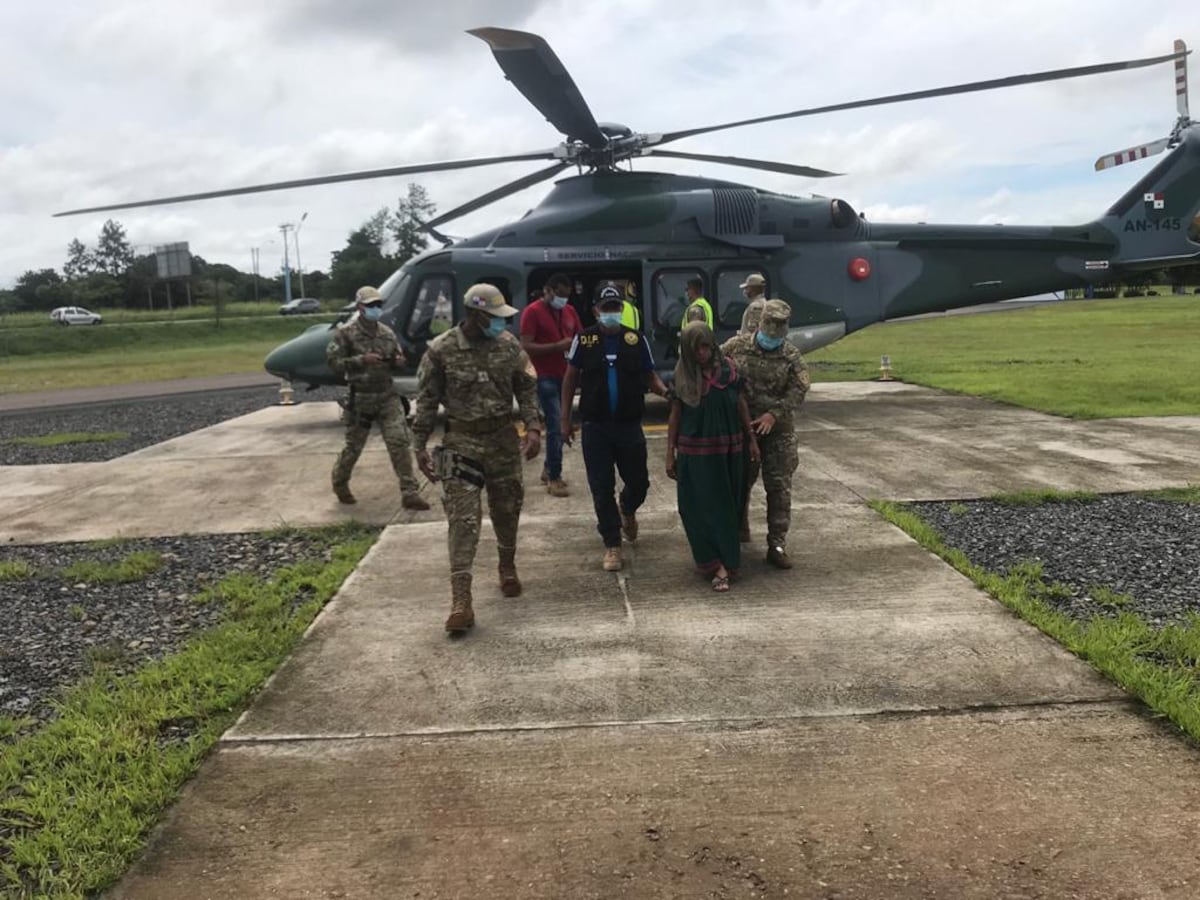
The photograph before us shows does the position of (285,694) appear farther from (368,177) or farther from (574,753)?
(368,177)

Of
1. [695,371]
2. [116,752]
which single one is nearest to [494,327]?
[695,371]

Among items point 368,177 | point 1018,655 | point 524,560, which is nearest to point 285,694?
point 524,560

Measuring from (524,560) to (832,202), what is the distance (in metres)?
8.19

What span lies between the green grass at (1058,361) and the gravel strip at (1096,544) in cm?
497

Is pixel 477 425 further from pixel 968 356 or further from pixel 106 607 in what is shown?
pixel 968 356

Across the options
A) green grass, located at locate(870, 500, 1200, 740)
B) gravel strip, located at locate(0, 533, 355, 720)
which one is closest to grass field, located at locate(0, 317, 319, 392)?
gravel strip, located at locate(0, 533, 355, 720)

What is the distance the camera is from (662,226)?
11148mm

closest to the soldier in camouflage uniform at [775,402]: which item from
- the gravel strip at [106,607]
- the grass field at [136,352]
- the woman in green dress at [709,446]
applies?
the woman in green dress at [709,446]

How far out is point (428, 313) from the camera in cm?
1103

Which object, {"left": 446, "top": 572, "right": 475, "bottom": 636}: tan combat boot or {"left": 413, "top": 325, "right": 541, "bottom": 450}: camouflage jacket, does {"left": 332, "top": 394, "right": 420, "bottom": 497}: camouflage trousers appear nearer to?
{"left": 413, "top": 325, "right": 541, "bottom": 450}: camouflage jacket

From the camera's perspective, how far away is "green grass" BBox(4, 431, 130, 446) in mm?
11469

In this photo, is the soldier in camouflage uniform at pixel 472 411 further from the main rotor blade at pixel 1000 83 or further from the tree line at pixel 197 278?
the tree line at pixel 197 278

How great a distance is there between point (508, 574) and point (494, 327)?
1.39 metres

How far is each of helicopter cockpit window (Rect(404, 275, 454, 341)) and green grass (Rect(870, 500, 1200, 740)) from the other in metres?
7.64
